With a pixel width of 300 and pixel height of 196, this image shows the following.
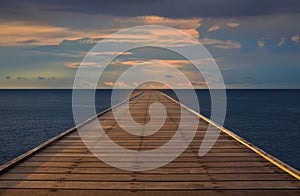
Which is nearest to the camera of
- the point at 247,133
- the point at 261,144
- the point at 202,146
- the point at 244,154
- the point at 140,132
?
the point at 244,154

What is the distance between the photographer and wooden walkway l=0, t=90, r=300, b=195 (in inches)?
262

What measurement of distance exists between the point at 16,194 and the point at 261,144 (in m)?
29.0

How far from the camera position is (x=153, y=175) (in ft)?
24.9

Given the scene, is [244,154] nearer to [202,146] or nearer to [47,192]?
[202,146]

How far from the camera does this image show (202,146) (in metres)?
10.8

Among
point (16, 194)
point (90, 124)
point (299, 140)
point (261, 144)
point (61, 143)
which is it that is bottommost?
point (16, 194)

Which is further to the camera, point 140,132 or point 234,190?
point 140,132

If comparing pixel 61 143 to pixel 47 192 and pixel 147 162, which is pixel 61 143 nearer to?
pixel 147 162

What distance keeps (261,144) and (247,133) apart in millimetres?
6769

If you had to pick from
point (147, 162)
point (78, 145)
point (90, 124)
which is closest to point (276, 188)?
point (147, 162)

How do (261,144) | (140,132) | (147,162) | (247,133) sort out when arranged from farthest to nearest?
(247,133) → (261,144) → (140,132) → (147,162)

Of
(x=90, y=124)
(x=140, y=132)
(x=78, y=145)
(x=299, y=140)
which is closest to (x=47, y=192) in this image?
(x=78, y=145)

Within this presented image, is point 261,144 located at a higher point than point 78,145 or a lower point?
higher

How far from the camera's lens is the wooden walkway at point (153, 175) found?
21.8 feet
